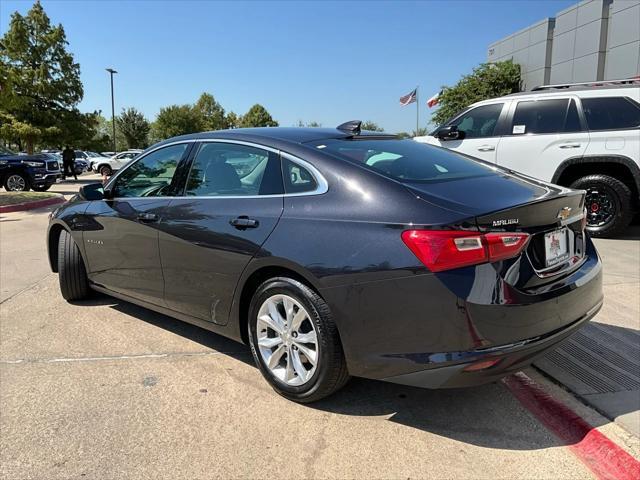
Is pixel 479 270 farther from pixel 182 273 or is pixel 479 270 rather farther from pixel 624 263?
pixel 624 263

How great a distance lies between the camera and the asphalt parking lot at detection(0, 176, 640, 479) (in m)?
2.52

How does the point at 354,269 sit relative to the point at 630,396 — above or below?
above

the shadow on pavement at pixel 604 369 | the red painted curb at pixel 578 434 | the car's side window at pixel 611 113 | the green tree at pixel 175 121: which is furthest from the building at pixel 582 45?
the green tree at pixel 175 121

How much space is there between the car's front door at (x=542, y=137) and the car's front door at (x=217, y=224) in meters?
5.59

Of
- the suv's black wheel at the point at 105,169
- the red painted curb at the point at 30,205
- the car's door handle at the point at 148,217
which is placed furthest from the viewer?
the suv's black wheel at the point at 105,169

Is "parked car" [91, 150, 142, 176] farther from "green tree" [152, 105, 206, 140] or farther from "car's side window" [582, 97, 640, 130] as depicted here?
"car's side window" [582, 97, 640, 130]

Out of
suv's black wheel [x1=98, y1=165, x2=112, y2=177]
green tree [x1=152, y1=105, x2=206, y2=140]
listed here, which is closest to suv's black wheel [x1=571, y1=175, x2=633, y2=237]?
suv's black wheel [x1=98, y1=165, x2=112, y2=177]

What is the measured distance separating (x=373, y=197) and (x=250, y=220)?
828 millimetres

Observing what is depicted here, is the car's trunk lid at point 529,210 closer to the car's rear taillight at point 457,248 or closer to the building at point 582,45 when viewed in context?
the car's rear taillight at point 457,248

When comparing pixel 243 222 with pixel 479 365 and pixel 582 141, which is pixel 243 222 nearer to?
pixel 479 365

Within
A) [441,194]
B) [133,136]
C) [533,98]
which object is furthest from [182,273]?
[133,136]

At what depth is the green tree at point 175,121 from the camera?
59281 millimetres

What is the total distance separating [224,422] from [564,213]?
2225mm

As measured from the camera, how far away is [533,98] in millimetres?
7777
